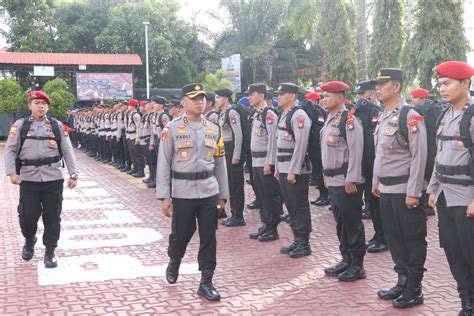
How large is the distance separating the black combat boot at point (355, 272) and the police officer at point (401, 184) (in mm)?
502

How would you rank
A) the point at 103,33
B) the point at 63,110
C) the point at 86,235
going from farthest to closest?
1. the point at 103,33
2. the point at 63,110
3. the point at 86,235

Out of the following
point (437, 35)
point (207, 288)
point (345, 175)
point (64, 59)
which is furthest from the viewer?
point (64, 59)

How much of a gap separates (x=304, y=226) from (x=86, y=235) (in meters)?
3.18

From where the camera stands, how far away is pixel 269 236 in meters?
7.22

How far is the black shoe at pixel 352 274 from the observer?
5.42 m

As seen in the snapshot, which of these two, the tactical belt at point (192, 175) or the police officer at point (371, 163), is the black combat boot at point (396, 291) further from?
the tactical belt at point (192, 175)

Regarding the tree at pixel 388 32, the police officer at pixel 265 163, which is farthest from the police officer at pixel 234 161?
the tree at pixel 388 32

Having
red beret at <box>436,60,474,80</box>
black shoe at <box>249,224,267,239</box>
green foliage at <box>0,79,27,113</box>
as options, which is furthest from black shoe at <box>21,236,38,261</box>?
green foliage at <box>0,79,27,113</box>

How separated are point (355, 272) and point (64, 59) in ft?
91.8

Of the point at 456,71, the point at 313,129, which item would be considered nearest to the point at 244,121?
the point at 313,129

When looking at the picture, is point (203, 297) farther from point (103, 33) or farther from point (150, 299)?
point (103, 33)

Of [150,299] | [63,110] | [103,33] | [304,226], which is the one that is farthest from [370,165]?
[103,33]

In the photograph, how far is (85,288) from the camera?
17.6 ft

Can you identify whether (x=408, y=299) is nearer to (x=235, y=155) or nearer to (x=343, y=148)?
(x=343, y=148)
